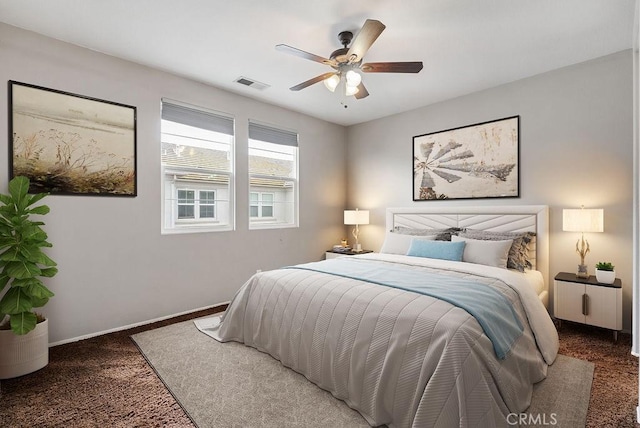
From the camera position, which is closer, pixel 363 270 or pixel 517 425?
pixel 517 425

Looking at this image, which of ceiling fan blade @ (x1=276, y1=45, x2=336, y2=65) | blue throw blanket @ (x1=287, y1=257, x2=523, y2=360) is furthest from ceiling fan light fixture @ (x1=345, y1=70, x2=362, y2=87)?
blue throw blanket @ (x1=287, y1=257, x2=523, y2=360)

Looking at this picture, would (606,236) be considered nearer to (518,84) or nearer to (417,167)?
(518,84)

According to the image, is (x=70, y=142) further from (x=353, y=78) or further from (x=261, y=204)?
Result: (x=353, y=78)

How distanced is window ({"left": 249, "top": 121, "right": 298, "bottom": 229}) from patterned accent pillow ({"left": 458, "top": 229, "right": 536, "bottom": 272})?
2.52 meters

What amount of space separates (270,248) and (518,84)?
3710 mm

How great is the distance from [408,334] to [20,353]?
2724mm

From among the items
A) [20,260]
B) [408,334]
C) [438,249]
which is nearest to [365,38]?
[408,334]

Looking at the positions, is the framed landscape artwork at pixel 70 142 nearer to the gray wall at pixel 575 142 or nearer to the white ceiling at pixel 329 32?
the white ceiling at pixel 329 32

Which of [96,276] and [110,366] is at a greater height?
[96,276]

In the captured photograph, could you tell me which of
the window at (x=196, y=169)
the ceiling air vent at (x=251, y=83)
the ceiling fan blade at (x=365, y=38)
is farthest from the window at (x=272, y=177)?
the ceiling fan blade at (x=365, y=38)

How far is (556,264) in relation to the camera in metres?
3.33

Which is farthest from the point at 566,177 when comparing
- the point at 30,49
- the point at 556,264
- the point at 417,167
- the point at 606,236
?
the point at 30,49

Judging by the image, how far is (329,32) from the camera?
8.55ft

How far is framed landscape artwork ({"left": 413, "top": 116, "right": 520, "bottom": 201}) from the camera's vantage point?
3639 millimetres
